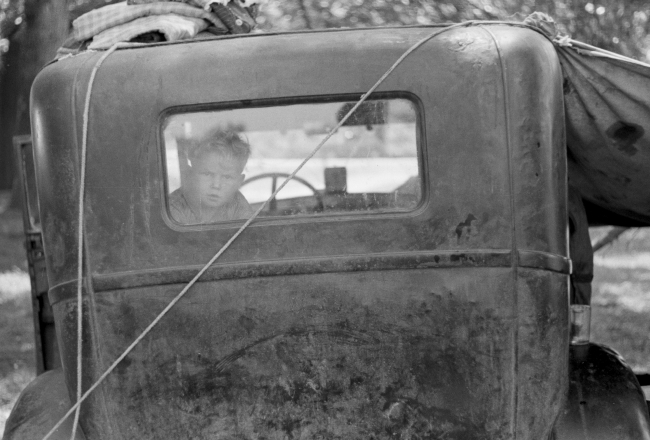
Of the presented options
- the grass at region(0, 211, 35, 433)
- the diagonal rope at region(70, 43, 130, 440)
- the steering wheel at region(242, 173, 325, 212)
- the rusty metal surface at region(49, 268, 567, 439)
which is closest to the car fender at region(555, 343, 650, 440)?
the rusty metal surface at region(49, 268, 567, 439)

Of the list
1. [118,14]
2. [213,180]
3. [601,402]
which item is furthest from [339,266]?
[118,14]

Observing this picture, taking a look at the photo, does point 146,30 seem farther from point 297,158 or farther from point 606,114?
point 606,114

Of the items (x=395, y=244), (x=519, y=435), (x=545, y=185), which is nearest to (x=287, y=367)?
(x=395, y=244)

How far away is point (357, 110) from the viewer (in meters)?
2.79

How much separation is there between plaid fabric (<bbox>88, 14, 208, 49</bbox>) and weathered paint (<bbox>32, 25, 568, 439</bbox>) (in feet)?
0.80

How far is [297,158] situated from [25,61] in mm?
8793

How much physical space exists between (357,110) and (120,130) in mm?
734

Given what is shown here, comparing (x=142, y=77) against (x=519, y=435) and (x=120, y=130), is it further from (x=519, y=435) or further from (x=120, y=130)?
(x=519, y=435)

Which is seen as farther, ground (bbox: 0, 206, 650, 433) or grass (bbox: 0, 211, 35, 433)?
ground (bbox: 0, 206, 650, 433)

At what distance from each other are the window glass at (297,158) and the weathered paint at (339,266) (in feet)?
0.19

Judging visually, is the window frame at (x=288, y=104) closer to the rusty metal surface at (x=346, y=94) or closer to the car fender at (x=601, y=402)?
the rusty metal surface at (x=346, y=94)

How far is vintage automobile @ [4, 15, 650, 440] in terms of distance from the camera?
2727mm

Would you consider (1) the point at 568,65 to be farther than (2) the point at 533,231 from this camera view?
Yes

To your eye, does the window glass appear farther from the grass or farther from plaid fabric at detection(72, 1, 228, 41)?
the grass
